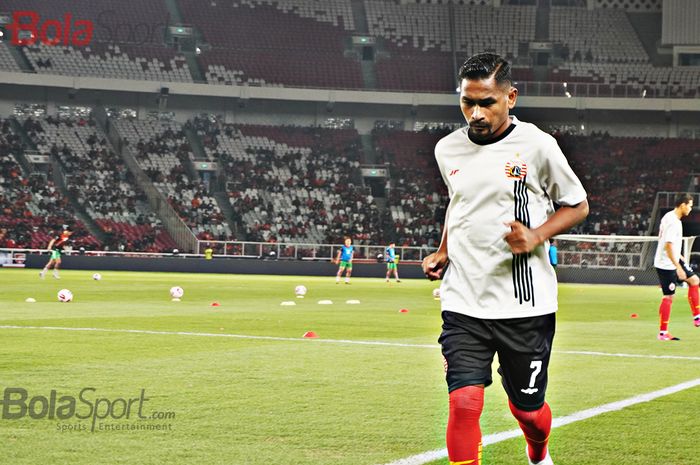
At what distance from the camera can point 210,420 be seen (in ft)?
24.2

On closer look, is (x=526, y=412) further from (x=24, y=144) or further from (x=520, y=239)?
(x=24, y=144)

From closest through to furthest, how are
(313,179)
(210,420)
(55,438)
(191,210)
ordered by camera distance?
(55,438) < (210,420) < (191,210) < (313,179)

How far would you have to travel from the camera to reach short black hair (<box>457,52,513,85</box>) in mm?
5188

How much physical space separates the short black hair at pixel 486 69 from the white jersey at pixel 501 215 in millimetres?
243

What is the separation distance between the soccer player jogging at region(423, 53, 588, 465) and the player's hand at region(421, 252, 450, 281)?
8cm

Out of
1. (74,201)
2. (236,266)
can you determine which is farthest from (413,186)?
(74,201)

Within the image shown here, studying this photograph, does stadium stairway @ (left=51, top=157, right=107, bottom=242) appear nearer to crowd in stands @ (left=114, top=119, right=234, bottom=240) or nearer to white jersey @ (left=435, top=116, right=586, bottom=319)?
crowd in stands @ (left=114, top=119, right=234, bottom=240)

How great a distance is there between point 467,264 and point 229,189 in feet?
176

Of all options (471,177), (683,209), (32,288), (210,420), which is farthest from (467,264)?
(32,288)

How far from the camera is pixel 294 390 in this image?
907 centimetres

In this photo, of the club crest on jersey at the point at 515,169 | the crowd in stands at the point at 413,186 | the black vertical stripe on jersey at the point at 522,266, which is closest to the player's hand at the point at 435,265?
the black vertical stripe on jersey at the point at 522,266

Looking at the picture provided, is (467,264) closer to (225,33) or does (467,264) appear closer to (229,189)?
(229,189)

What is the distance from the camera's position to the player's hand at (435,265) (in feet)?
17.7

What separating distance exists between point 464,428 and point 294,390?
4.36 meters
